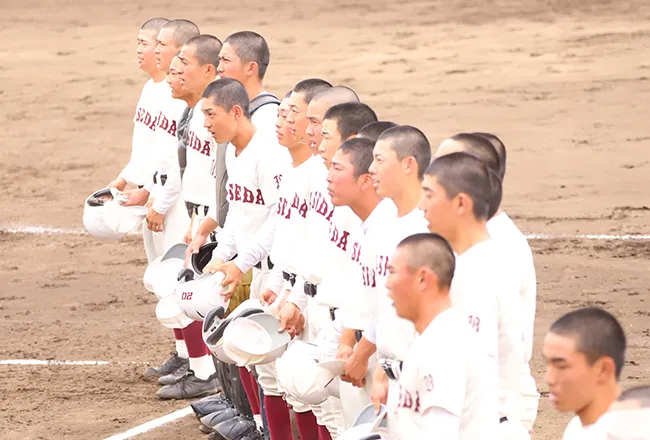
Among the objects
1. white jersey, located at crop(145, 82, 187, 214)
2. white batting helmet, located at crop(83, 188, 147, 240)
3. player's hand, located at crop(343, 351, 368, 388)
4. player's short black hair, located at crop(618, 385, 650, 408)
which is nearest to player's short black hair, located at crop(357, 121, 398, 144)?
player's hand, located at crop(343, 351, 368, 388)

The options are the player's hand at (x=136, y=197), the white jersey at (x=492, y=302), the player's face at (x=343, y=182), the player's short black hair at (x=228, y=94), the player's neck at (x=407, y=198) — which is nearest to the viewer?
the white jersey at (x=492, y=302)

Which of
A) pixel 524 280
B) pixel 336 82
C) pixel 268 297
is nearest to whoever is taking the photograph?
pixel 524 280

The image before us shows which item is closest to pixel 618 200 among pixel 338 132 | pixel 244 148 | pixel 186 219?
pixel 186 219

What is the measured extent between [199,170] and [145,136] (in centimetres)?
116

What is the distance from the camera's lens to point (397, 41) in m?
18.5

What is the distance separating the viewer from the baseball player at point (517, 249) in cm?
529

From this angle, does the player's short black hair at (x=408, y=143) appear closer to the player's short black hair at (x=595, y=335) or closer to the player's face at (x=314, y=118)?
the player's face at (x=314, y=118)

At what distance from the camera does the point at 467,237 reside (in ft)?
16.2

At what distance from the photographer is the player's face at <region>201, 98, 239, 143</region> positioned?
7.14m

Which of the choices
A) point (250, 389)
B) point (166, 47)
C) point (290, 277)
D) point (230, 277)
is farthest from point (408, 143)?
point (166, 47)

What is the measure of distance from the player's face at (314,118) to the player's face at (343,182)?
69cm

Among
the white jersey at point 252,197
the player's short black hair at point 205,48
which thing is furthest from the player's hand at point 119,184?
the white jersey at point 252,197

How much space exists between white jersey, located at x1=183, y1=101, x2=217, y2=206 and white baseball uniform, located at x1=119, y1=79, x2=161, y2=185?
914mm

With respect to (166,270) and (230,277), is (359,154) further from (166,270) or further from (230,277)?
(166,270)
